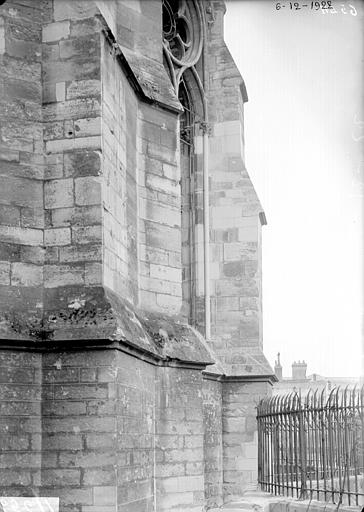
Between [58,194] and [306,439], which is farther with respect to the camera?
[306,439]

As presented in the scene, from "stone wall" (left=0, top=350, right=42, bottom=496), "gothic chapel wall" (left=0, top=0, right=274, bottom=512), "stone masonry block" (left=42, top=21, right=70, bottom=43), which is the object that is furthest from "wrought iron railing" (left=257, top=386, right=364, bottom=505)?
"stone masonry block" (left=42, top=21, right=70, bottom=43)

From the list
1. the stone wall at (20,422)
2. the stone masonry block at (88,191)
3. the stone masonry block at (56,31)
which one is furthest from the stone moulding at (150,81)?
the stone wall at (20,422)

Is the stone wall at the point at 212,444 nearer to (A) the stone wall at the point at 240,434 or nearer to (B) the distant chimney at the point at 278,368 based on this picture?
(A) the stone wall at the point at 240,434

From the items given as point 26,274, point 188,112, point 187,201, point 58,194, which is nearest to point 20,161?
point 58,194

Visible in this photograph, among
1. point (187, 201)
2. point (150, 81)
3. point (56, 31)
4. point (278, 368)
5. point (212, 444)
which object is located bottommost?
point (212, 444)

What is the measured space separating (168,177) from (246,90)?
5.33 m

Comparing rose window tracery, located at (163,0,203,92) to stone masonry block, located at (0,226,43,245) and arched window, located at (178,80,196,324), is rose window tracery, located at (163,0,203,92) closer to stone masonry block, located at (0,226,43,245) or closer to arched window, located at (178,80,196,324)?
arched window, located at (178,80,196,324)

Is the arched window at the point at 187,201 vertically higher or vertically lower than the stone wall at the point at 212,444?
higher

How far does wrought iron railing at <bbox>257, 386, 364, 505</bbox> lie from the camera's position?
10477 mm

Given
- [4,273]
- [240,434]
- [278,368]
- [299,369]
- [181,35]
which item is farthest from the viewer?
[299,369]

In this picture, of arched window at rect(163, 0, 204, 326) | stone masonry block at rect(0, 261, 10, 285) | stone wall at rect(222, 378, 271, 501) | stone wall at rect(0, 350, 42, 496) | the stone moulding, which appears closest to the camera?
stone wall at rect(0, 350, 42, 496)

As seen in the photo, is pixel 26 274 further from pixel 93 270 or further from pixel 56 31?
pixel 56 31

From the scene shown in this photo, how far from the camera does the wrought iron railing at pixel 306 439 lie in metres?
10.5

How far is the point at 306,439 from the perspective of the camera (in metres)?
12.1
